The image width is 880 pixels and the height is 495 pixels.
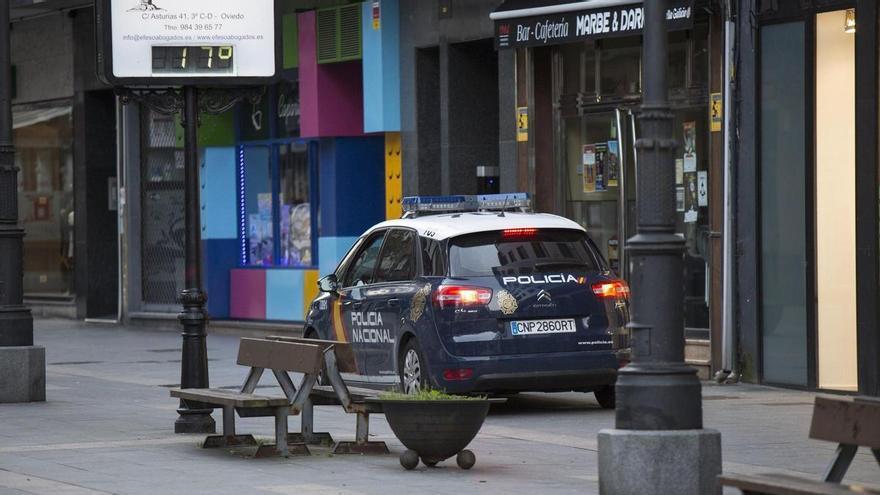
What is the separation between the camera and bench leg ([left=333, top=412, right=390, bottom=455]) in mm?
12500

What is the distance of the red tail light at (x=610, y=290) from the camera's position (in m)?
15.1

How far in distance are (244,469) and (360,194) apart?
1370cm

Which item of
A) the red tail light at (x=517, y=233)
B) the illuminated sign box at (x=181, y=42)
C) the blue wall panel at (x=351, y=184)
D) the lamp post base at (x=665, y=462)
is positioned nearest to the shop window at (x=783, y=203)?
the red tail light at (x=517, y=233)

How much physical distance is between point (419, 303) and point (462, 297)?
1.54ft

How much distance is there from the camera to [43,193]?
108 ft

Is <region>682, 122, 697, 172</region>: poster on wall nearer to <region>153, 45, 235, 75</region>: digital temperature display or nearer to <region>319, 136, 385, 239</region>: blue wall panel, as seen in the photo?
<region>153, 45, 235, 75</region>: digital temperature display

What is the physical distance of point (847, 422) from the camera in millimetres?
8273

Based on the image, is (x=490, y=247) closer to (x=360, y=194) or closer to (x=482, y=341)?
(x=482, y=341)

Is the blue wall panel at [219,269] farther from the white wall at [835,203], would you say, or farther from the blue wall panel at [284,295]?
the white wall at [835,203]

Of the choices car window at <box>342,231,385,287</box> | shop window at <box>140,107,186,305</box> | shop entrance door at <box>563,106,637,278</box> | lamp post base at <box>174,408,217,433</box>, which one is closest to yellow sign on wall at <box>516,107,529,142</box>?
shop entrance door at <box>563,106,637,278</box>

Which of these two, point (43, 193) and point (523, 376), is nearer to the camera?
point (523, 376)


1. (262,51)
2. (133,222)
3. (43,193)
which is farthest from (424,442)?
(43,193)

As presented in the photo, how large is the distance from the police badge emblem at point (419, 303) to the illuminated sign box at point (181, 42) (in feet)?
7.12

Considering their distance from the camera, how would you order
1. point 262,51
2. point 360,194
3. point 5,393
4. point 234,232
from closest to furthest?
point 262,51 → point 5,393 → point 360,194 → point 234,232
